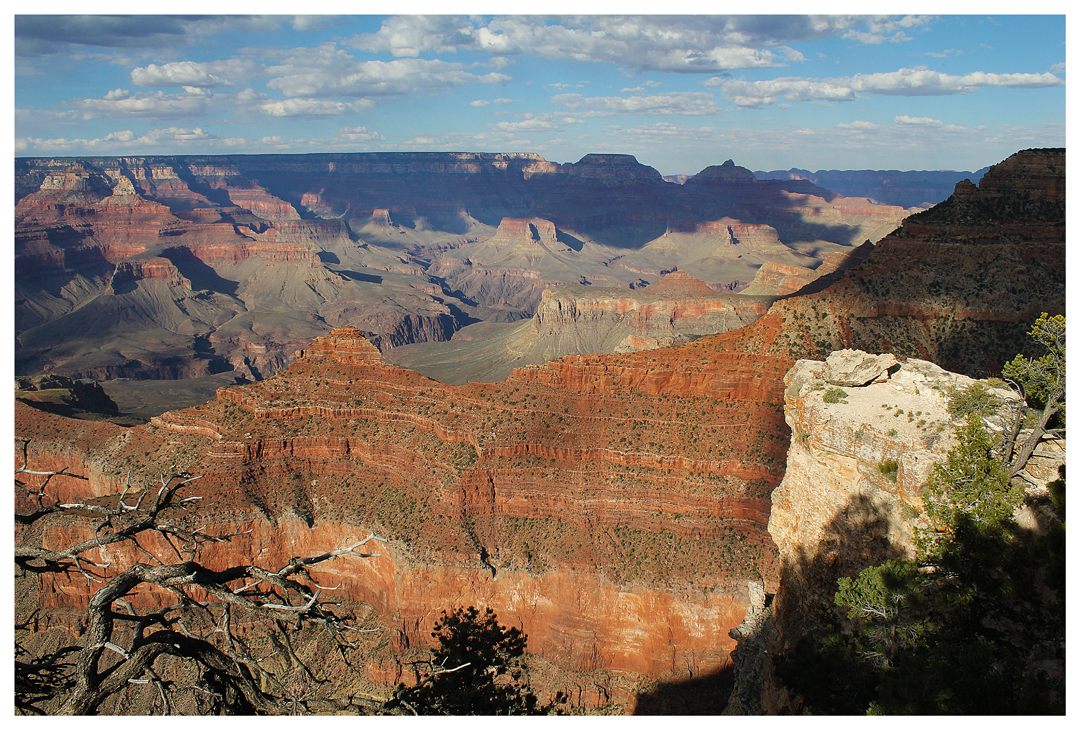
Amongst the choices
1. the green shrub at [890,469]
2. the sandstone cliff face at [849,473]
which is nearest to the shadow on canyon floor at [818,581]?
the sandstone cliff face at [849,473]

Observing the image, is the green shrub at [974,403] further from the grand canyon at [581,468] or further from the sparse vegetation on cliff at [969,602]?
the grand canyon at [581,468]

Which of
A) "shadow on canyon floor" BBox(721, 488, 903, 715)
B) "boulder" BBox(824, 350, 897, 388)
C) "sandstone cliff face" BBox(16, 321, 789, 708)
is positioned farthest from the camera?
"sandstone cliff face" BBox(16, 321, 789, 708)

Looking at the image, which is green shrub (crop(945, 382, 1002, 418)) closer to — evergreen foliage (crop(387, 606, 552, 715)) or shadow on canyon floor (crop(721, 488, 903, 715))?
shadow on canyon floor (crop(721, 488, 903, 715))

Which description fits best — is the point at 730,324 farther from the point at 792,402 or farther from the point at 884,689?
the point at 884,689

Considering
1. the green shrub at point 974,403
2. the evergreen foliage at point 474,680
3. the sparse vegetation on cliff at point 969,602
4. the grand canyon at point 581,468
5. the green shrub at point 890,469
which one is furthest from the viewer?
the grand canyon at point 581,468

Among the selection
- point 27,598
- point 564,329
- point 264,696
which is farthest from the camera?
point 564,329

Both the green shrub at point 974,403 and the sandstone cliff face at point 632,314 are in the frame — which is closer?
the green shrub at point 974,403

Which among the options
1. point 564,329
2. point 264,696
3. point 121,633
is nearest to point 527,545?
point 121,633

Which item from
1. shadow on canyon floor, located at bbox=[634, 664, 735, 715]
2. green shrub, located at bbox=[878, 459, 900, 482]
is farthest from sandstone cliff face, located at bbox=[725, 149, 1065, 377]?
green shrub, located at bbox=[878, 459, 900, 482]

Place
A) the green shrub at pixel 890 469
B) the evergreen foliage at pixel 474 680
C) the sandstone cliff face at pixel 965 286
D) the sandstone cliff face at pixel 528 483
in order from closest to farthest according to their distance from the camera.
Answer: the green shrub at pixel 890 469, the evergreen foliage at pixel 474 680, the sandstone cliff face at pixel 528 483, the sandstone cliff face at pixel 965 286
